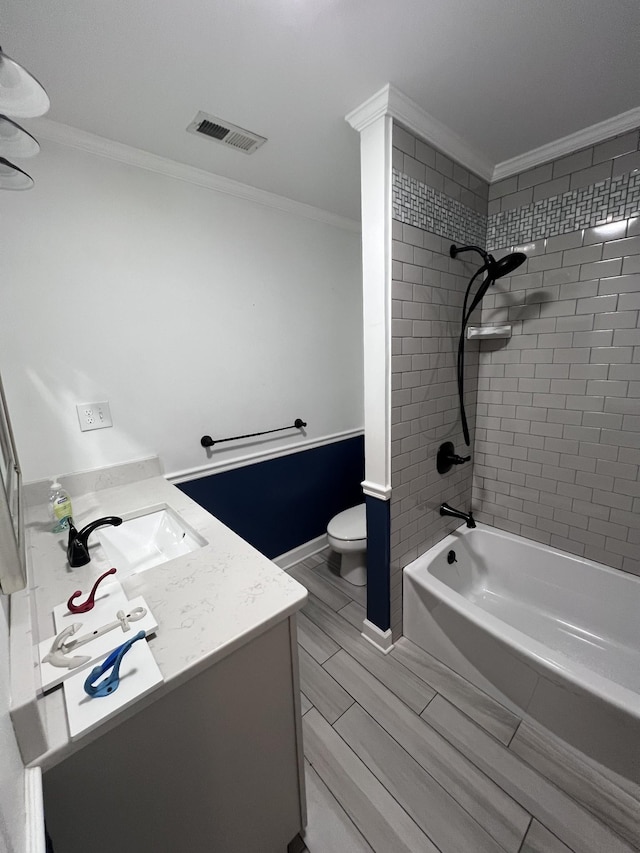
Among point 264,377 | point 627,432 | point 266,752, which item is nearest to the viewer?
point 266,752

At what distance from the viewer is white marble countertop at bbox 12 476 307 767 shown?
62 cm

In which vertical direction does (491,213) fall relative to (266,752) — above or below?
above

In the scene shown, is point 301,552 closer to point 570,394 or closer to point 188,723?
point 188,723

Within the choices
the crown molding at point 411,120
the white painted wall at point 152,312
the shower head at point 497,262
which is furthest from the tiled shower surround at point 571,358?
the white painted wall at point 152,312

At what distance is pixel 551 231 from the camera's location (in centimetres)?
162

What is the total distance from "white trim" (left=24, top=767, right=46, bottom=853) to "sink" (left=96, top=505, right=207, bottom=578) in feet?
2.04

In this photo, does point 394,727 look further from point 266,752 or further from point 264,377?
point 264,377

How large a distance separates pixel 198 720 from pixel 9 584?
465 mm

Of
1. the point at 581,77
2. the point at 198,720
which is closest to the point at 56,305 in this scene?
the point at 198,720

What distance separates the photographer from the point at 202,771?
0.72 m

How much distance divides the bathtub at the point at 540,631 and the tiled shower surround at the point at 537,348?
0.12 meters

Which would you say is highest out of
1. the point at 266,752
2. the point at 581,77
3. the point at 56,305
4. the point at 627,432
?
the point at 581,77

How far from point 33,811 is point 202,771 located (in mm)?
385

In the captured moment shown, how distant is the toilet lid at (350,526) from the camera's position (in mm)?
1959
